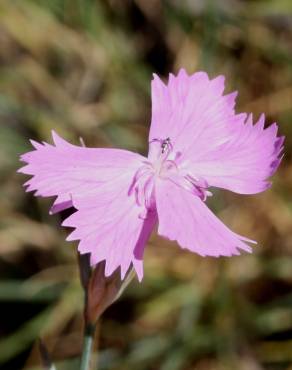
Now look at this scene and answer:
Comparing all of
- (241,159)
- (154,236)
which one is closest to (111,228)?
(241,159)

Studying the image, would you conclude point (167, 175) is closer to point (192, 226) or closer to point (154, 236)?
point (192, 226)

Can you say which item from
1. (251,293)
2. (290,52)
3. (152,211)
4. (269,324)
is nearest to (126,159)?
(152,211)

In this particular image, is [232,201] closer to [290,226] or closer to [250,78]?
[290,226]

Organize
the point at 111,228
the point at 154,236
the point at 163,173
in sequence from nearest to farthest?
the point at 111,228 < the point at 163,173 < the point at 154,236

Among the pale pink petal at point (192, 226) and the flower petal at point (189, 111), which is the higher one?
the flower petal at point (189, 111)

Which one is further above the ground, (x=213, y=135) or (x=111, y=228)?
(x=213, y=135)

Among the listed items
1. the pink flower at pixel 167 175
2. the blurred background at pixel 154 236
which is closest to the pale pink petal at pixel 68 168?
the pink flower at pixel 167 175

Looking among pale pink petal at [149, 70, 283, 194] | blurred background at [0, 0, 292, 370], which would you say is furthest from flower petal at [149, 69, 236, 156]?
blurred background at [0, 0, 292, 370]

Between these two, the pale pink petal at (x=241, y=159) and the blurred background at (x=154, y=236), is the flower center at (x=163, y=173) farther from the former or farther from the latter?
the blurred background at (x=154, y=236)
